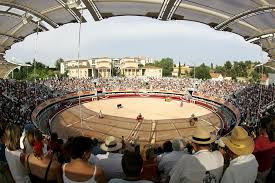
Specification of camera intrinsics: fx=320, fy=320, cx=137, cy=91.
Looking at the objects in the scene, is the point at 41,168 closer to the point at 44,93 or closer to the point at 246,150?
the point at 246,150

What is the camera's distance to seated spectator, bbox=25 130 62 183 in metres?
3.65

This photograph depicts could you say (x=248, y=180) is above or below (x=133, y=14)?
below

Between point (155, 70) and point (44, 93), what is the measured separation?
8111cm

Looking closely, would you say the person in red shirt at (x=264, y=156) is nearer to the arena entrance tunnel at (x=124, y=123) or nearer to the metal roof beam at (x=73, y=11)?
the metal roof beam at (x=73, y=11)

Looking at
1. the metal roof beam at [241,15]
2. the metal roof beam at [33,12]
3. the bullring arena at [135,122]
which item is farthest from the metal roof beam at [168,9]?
the bullring arena at [135,122]

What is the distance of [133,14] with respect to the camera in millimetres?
19219

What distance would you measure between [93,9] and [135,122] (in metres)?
18.2

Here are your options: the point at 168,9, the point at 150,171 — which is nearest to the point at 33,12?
the point at 168,9

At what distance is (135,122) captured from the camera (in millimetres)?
33125

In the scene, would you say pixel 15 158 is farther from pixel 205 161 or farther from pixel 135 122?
pixel 135 122

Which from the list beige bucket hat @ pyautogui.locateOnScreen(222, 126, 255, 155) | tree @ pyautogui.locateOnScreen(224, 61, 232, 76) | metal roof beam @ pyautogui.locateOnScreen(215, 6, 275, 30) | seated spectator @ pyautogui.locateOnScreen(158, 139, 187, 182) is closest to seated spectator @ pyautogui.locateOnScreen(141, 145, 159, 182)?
seated spectator @ pyautogui.locateOnScreen(158, 139, 187, 182)

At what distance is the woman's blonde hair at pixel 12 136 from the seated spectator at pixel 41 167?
0.32 m

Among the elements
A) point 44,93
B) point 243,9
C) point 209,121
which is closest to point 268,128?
point 243,9

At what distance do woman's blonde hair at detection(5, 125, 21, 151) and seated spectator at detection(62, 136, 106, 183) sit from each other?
0.95 m
